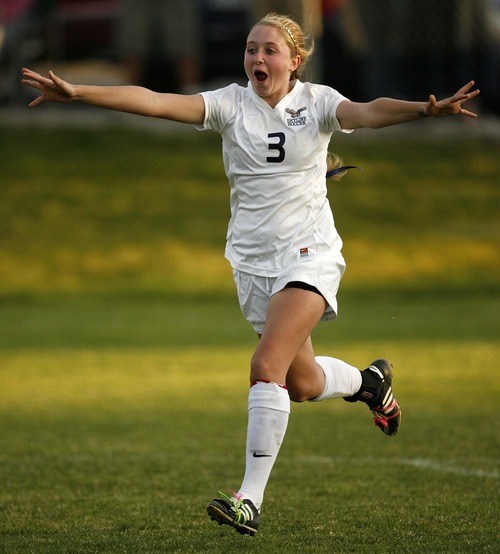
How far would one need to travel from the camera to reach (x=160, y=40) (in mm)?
26094

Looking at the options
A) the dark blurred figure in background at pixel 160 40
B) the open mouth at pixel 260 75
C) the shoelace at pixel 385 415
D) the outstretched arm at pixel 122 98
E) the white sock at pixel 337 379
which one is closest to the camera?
the outstretched arm at pixel 122 98

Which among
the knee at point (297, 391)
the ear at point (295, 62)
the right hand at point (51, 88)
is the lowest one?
the knee at point (297, 391)

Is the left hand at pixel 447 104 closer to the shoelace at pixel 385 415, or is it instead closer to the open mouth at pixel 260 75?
the open mouth at pixel 260 75

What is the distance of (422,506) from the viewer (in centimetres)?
676

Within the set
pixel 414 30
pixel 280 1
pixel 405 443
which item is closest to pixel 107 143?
pixel 280 1

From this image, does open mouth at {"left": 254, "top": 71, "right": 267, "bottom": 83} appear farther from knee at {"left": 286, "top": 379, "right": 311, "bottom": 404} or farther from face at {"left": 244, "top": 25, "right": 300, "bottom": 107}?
knee at {"left": 286, "top": 379, "right": 311, "bottom": 404}

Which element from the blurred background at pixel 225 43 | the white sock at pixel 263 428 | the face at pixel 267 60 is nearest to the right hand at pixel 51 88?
the face at pixel 267 60

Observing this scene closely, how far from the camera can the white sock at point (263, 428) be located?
19.8 ft

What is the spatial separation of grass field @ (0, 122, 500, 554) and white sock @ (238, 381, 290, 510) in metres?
0.30

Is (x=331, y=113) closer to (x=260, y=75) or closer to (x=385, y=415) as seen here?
(x=260, y=75)

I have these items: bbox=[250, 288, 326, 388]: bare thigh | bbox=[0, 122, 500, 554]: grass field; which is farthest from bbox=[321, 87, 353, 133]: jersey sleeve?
bbox=[0, 122, 500, 554]: grass field

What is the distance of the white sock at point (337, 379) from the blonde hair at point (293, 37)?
148cm

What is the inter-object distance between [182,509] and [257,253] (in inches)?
55.3

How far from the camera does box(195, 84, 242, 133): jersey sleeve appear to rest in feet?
21.1
